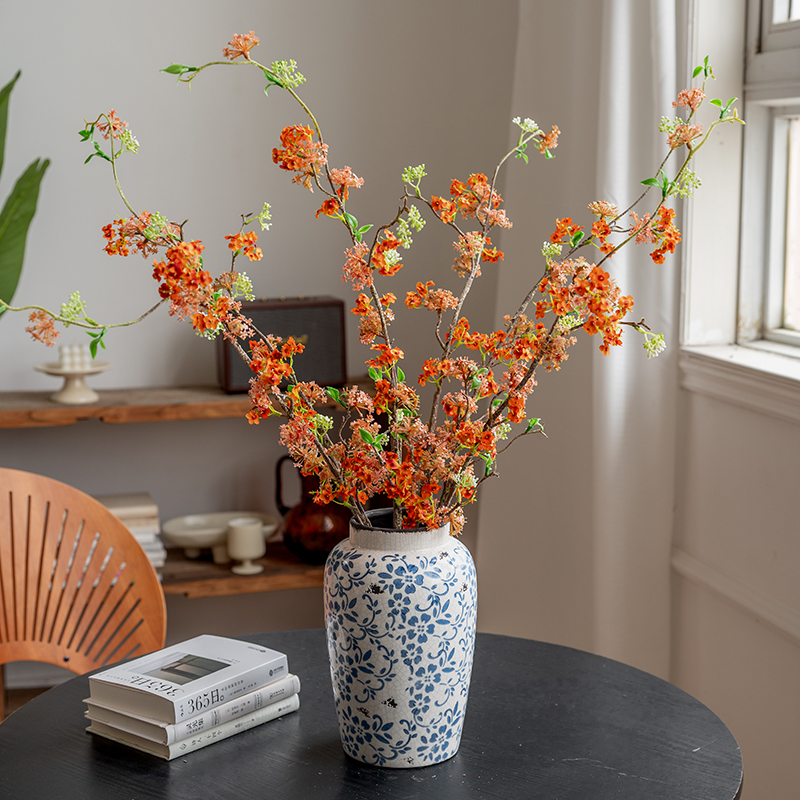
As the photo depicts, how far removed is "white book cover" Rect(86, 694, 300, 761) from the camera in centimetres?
102

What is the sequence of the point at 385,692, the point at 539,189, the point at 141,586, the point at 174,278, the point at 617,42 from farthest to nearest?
the point at 539,189 → the point at 617,42 → the point at 141,586 → the point at 385,692 → the point at 174,278

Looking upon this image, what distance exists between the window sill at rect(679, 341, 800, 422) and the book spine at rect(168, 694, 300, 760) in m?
0.91

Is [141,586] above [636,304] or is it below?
below

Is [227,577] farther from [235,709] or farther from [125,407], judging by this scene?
[235,709]

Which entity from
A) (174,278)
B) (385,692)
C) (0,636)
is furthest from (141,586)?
(174,278)

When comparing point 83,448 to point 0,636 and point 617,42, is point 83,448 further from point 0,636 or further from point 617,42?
point 617,42

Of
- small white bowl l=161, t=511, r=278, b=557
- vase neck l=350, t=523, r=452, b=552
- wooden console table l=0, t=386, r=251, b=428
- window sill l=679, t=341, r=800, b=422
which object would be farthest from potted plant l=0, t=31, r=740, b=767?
small white bowl l=161, t=511, r=278, b=557

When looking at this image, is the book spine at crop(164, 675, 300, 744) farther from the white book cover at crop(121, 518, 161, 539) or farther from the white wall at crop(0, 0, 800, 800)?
the white book cover at crop(121, 518, 161, 539)

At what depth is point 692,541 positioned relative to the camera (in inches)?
72.8

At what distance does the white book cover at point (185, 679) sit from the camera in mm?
1031

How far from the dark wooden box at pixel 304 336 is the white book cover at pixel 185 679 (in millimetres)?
1128

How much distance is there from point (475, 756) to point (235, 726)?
263 millimetres

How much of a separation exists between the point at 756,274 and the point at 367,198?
1.00 meters

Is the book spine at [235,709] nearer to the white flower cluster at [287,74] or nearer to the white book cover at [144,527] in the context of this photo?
the white flower cluster at [287,74]
